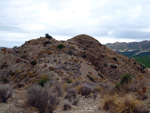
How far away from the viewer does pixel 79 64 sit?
32219 mm

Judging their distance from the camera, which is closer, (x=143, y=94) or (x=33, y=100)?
(x=33, y=100)

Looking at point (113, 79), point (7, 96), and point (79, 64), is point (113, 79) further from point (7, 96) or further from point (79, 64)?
point (7, 96)

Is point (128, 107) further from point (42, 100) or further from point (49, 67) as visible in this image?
point (49, 67)

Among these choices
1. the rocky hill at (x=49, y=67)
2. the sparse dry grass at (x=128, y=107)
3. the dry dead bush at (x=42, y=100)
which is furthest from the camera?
the rocky hill at (x=49, y=67)

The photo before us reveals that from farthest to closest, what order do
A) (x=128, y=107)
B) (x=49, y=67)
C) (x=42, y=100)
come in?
(x=49, y=67), (x=42, y=100), (x=128, y=107)

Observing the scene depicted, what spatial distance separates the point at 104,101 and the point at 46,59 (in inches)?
1014

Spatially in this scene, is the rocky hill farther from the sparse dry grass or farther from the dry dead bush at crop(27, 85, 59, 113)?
the sparse dry grass

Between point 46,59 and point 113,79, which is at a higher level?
point 46,59

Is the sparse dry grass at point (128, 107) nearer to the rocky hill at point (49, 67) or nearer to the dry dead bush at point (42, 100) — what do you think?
the dry dead bush at point (42, 100)

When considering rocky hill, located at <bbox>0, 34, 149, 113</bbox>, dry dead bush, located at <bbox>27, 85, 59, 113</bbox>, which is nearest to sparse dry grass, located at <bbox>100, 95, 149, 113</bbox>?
dry dead bush, located at <bbox>27, 85, 59, 113</bbox>

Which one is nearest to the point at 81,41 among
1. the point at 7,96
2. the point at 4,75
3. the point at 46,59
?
the point at 46,59

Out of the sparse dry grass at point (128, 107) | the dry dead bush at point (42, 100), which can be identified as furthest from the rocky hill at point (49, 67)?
the sparse dry grass at point (128, 107)

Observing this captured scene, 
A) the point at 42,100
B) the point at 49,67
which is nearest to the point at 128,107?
the point at 42,100

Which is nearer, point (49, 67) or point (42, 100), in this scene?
point (42, 100)
